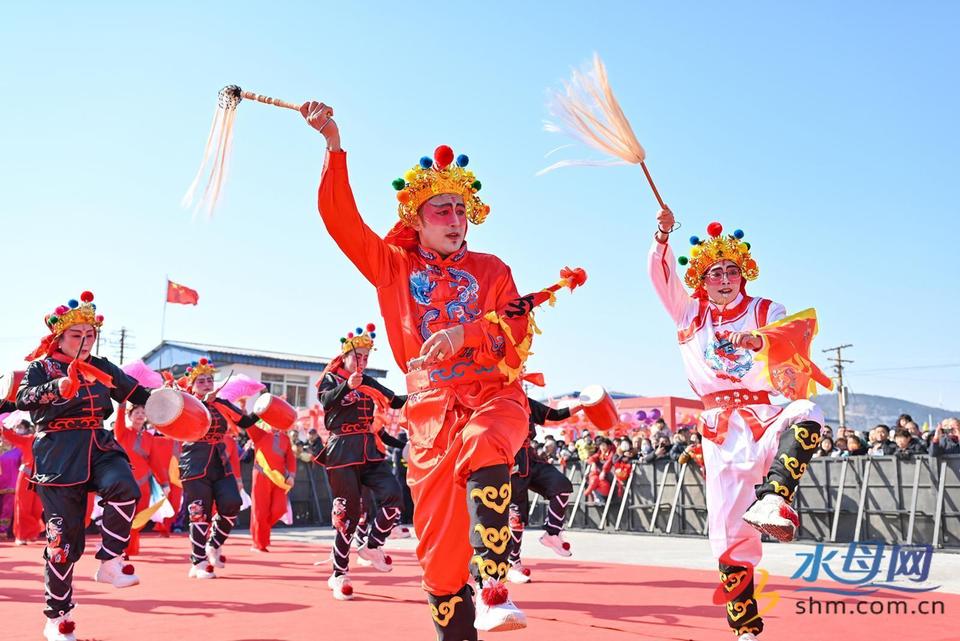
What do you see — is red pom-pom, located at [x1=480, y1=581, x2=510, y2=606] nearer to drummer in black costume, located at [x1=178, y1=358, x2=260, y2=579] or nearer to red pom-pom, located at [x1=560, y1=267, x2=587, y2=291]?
red pom-pom, located at [x1=560, y1=267, x2=587, y2=291]

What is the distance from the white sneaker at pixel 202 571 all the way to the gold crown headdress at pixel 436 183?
5429 mm

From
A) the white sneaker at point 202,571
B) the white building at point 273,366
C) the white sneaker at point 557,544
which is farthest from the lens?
the white building at point 273,366

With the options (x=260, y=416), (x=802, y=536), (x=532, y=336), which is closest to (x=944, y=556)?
(x=802, y=536)

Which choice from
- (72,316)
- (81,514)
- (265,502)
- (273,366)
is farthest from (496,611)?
(273,366)

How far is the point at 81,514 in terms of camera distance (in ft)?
17.5

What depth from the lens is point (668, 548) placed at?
453 inches

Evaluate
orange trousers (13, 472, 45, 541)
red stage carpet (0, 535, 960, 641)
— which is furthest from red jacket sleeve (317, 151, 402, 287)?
orange trousers (13, 472, 45, 541)

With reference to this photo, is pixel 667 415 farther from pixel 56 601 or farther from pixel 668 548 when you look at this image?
pixel 56 601

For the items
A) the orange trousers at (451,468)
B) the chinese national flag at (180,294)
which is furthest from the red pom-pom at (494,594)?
the chinese national flag at (180,294)

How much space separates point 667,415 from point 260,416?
61.0 feet

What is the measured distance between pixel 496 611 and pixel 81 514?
3.37m

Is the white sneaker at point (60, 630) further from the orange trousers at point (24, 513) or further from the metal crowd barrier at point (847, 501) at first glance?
the metal crowd barrier at point (847, 501)

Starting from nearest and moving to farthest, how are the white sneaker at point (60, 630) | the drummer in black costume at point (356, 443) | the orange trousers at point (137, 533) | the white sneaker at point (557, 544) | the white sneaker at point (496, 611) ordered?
the white sneaker at point (496, 611)
the white sneaker at point (60, 630)
the drummer in black costume at point (356, 443)
the white sneaker at point (557, 544)
the orange trousers at point (137, 533)

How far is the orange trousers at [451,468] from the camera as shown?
3246mm
